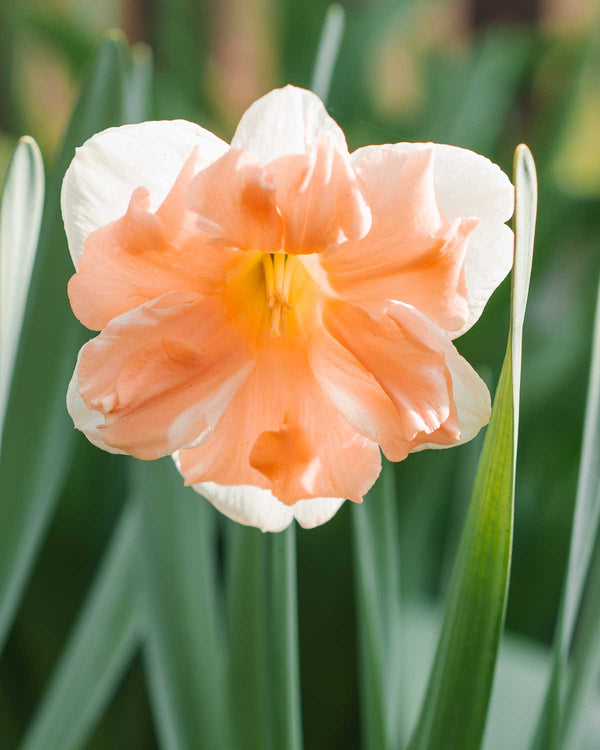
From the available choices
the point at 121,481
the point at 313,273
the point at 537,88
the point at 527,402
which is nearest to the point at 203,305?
the point at 313,273

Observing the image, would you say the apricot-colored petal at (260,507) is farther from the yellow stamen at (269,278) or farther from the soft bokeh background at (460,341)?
the soft bokeh background at (460,341)

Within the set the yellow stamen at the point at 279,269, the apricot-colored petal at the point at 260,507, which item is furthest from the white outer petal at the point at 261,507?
the yellow stamen at the point at 279,269

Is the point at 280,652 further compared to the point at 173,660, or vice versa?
the point at 173,660

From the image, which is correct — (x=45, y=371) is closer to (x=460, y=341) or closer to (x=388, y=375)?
(x=388, y=375)

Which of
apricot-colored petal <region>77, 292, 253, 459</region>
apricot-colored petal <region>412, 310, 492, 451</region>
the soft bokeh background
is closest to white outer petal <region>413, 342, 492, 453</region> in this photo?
apricot-colored petal <region>412, 310, 492, 451</region>

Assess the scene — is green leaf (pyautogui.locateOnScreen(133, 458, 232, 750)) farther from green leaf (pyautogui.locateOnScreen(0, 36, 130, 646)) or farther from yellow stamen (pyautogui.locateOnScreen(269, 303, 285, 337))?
yellow stamen (pyautogui.locateOnScreen(269, 303, 285, 337))

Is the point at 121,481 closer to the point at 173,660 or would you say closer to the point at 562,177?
the point at 173,660
